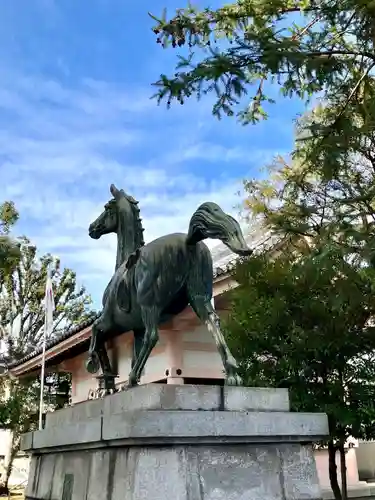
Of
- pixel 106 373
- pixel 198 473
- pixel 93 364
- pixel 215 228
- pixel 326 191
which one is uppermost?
pixel 326 191

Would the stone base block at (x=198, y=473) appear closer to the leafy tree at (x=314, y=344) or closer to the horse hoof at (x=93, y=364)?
the horse hoof at (x=93, y=364)

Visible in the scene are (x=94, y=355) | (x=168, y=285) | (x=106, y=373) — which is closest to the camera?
(x=168, y=285)

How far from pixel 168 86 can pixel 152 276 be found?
133 inches

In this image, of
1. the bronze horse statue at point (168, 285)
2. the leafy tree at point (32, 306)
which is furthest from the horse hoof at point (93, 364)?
the leafy tree at point (32, 306)

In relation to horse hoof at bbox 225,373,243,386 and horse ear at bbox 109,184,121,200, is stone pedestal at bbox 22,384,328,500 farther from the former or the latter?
horse ear at bbox 109,184,121,200

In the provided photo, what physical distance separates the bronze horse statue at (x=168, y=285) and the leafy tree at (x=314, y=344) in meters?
3.52

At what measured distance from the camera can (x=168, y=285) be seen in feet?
16.1

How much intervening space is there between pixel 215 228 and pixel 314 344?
452cm

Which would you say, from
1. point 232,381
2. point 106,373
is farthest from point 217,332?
point 106,373

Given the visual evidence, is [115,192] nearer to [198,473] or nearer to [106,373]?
[106,373]

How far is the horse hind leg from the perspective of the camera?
456cm

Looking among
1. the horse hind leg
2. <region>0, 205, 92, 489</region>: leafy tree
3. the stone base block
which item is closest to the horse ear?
the horse hind leg

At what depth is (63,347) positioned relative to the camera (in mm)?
14789

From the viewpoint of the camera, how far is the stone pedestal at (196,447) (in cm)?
385
